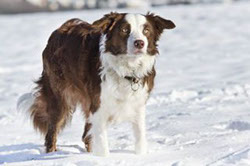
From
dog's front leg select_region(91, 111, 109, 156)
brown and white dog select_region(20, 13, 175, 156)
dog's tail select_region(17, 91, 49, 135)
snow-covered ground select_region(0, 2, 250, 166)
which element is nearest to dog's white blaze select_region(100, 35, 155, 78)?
brown and white dog select_region(20, 13, 175, 156)

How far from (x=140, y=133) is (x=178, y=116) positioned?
1803mm

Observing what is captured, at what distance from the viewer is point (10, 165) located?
512 cm

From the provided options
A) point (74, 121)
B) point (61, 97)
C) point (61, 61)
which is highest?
point (61, 61)

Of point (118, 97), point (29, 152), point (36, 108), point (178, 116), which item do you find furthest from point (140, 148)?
point (178, 116)

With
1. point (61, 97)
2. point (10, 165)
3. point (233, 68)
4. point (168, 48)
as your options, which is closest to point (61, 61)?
point (61, 97)

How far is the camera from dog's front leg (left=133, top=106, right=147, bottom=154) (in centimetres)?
541

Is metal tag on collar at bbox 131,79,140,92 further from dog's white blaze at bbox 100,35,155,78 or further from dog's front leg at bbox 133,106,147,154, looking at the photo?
dog's front leg at bbox 133,106,147,154

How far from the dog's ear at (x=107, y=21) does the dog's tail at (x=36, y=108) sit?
4.95ft

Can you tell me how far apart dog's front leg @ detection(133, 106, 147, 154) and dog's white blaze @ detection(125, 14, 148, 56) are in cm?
70

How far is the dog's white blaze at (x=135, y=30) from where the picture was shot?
5.02m

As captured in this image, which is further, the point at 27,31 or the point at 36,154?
the point at 27,31

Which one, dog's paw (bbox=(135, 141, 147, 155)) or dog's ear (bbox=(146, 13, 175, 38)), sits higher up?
dog's ear (bbox=(146, 13, 175, 38))

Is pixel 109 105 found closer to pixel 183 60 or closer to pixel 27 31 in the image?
pixel 183 60

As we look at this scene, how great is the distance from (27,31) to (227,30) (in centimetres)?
901
